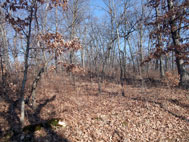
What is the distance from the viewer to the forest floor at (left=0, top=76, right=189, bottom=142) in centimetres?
478

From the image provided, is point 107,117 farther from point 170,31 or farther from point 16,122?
point 170,31

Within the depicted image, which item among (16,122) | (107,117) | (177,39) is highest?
(177,39)

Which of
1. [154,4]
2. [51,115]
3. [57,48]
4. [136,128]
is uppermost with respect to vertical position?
[154,4]

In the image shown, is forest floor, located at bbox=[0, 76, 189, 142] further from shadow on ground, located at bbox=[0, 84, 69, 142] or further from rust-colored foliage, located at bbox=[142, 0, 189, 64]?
rust-colored foliage, located at bbox=[142, 0, 189, 64]

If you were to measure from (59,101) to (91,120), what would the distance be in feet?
8.58

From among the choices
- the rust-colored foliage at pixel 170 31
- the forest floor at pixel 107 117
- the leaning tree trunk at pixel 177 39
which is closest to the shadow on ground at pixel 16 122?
the forest floor at pixel 107 117

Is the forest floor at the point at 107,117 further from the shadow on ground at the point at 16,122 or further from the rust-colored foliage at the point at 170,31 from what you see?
the rust-colored foliage at the point at 170,31

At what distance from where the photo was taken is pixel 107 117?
604 cm

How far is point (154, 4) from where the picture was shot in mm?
9469

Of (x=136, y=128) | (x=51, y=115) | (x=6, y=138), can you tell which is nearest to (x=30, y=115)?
(x=51, y=115)

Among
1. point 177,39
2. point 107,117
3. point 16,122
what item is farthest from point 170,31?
point 16,122

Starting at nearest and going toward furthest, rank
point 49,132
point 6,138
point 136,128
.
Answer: point 6,138, point 49,132, point 136,128

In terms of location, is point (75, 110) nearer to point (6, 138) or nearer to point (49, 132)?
point (49, 132)

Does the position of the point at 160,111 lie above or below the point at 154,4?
below
